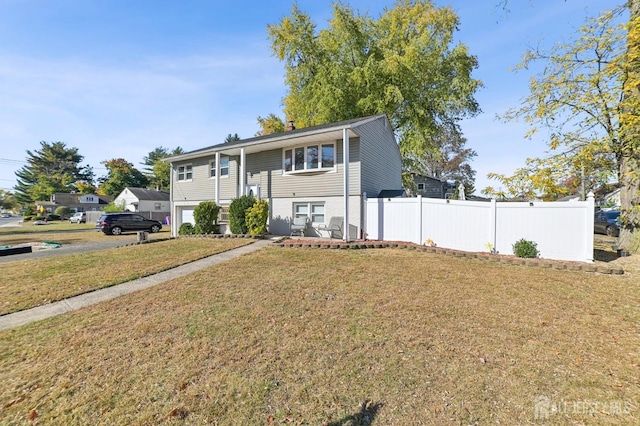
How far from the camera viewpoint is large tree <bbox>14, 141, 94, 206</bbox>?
61031 millimetres

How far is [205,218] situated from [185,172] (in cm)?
563

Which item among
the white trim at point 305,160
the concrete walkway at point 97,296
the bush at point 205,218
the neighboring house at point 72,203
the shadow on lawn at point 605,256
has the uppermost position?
the white trim at point 305,160

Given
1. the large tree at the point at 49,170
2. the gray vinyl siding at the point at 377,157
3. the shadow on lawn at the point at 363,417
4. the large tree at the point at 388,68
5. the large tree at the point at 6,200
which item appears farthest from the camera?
the large tree at the point at 6,200

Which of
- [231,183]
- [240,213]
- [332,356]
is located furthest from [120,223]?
[332,356]

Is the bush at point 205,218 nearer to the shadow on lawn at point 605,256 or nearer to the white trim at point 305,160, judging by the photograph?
the white trim at point 305,160

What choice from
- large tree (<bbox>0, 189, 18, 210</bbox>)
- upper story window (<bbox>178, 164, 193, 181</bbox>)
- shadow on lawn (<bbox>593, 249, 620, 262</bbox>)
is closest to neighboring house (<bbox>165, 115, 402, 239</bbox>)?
upper story window (<bbox>178, 164, 193, 181</bbox>)


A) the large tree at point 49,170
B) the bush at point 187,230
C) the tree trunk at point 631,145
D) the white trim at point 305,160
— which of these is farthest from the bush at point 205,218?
the large tree at point 49,170

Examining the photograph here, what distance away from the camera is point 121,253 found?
9.82 meters

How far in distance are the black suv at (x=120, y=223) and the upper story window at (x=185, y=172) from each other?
579cm

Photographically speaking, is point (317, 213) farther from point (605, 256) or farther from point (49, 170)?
point (49, 170)

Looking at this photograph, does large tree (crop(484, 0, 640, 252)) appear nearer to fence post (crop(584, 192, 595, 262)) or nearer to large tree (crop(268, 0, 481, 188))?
fence post (crop(584, 192, 595, 262))

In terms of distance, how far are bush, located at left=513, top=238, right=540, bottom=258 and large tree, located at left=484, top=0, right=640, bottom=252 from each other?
2360mm

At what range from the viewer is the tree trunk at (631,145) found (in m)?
6.58

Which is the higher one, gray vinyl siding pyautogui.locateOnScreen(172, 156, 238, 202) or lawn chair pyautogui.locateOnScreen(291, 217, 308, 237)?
gray vinyl siding pyautogui.locateOnScreen(172, 156, 238, 202)
